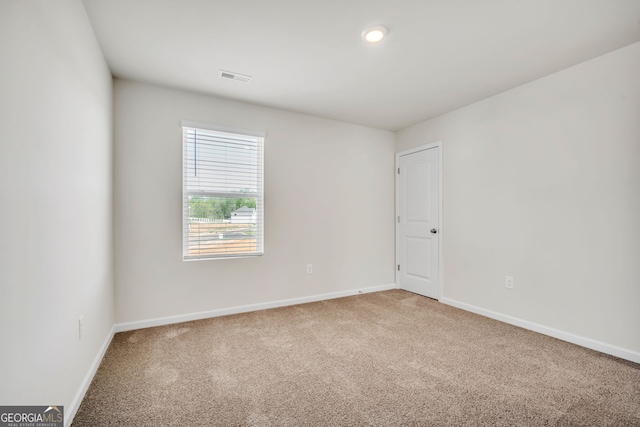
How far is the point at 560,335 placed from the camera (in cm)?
272

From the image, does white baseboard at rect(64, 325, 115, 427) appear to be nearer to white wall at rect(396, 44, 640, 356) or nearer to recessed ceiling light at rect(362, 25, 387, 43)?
recessed ceiling light at rect(362, 25, 387, 43)

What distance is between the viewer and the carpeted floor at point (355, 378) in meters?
1.68

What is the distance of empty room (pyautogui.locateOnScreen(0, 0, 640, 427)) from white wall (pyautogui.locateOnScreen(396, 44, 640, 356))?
0.02 meters

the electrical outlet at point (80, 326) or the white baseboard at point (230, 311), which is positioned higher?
the electrical outlet at point (80, 326)

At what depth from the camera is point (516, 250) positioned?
3090mm

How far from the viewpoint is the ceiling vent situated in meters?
2.80

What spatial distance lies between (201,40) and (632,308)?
3.98m

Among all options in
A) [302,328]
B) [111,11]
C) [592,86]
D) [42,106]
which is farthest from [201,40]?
[592,86]

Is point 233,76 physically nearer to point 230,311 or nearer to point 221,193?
point 221,193

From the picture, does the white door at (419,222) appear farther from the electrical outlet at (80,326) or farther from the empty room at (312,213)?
the electrical outlet at (80,326)

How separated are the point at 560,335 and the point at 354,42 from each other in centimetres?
318
